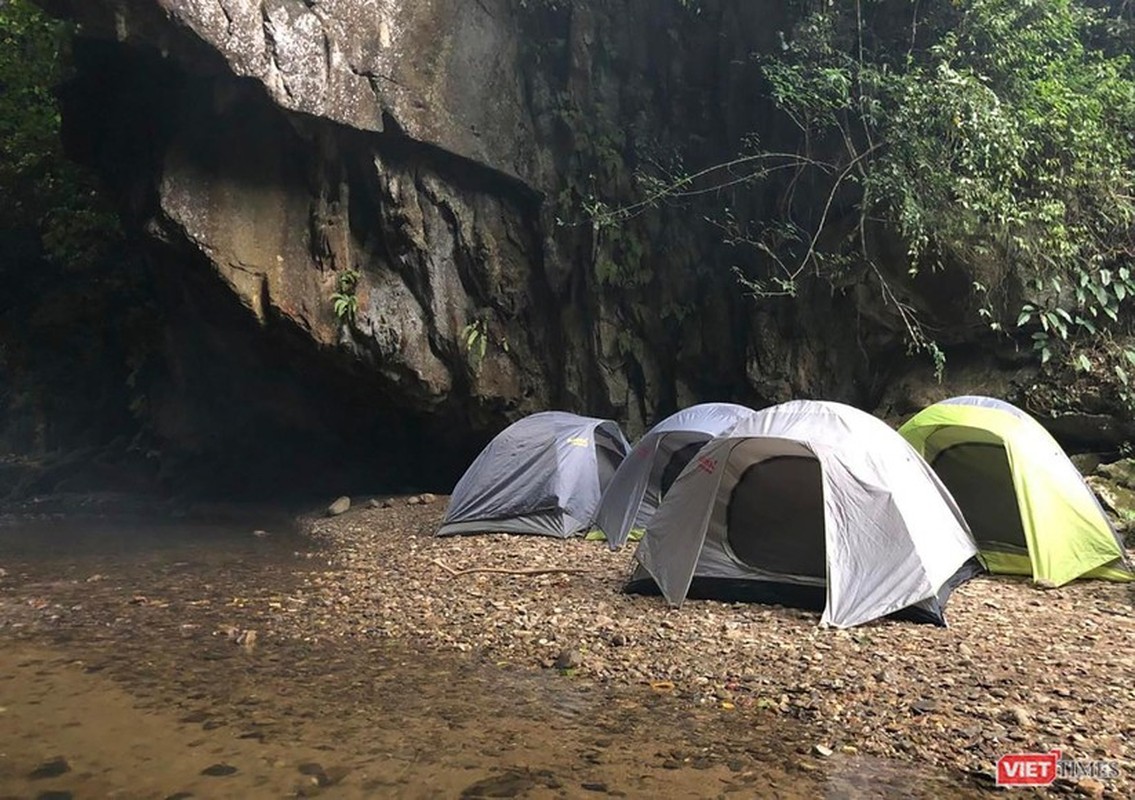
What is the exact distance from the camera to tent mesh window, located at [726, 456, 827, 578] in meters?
7.96

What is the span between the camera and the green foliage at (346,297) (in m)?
15.3

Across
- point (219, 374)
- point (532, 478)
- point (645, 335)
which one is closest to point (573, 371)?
point (645, 335)

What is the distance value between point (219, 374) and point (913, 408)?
1582cm

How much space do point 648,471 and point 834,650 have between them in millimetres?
5075

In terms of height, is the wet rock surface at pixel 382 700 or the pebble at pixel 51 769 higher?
the wet rock surface at pixel 382 700

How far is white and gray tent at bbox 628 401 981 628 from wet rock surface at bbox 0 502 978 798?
53 centimetres

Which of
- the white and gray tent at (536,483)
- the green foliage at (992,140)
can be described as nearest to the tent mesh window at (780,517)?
the white and gray tent at (536,483)

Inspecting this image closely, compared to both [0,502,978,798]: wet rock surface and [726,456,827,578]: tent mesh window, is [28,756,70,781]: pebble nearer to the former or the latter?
[0,502,978,798]: wet rock surface

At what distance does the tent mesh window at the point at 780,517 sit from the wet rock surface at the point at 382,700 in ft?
2.50

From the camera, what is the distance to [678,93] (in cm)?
1711

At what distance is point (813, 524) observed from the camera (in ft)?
26.3

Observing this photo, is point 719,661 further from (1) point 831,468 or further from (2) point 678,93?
(2) point 678,93

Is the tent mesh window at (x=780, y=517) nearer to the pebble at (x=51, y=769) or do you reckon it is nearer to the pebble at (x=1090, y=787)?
the pebble at (x=1090, y=787)

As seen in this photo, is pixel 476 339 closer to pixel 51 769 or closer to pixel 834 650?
pixel 834 650
